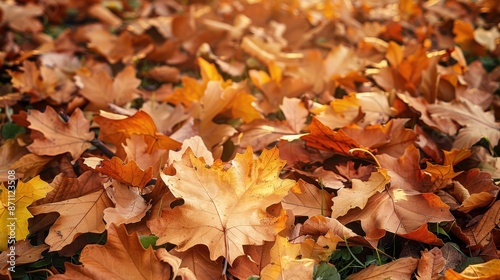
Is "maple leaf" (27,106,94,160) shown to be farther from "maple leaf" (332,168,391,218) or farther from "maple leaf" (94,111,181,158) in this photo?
"maple leaf" (332,168,391,218)

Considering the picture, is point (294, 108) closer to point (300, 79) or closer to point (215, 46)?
point (300, 79)

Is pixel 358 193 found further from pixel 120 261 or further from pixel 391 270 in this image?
pixel 120 261

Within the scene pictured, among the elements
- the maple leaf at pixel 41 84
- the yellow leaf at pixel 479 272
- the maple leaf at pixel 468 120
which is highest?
the maple leaf at pixel 468 120

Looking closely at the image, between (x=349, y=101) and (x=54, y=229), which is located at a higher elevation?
(x=349, y=101)

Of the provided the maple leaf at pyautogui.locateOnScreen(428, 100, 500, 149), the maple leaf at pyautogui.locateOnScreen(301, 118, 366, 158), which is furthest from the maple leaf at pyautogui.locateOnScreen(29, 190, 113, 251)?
the maple leaf at pyautogui.locateOnScreen(428, 100, 500, 149)

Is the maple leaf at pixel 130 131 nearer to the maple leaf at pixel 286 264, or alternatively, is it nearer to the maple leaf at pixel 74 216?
the maple leaf at pixel 74 216

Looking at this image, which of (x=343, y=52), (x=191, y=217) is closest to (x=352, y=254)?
(x=191, y=217)

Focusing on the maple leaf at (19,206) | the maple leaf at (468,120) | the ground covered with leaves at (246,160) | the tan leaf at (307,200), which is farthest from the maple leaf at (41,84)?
the maple leaf at (468,120)
